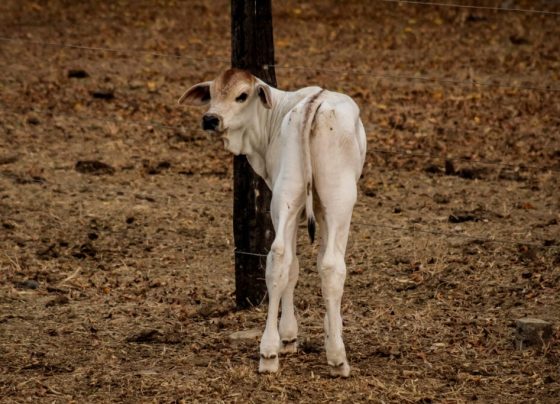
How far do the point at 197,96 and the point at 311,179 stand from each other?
0.97 m

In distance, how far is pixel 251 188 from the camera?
22.1 feet

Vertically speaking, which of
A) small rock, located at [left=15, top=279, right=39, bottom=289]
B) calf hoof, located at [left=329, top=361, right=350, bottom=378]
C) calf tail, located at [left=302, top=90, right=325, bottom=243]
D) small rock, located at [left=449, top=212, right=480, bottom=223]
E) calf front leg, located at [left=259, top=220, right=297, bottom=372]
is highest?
calf tail, located at [left=302, top=90, right=325, bottom=243]

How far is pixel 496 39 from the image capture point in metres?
15.1

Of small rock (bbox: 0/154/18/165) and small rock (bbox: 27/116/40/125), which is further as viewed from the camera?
small rock (bbox: 27/116/40/125)

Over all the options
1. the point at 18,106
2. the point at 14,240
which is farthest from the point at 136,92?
the point at 14,240

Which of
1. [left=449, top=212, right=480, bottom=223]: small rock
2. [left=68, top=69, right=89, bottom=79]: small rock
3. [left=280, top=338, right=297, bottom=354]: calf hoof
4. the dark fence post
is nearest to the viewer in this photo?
[left=280, top=338, right=297, bottom=354]: calf hoof

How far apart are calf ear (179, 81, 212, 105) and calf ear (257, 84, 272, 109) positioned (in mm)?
324

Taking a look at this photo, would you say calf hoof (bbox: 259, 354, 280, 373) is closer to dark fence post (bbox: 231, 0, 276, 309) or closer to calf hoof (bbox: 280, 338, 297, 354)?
calf hoof (bbox: 280, 338, 297, 354)

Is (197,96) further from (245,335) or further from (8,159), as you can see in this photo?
(8,159)

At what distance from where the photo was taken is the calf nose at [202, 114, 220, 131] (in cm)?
571

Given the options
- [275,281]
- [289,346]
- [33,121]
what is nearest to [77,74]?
[33,121]

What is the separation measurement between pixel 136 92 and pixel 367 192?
3.95 m

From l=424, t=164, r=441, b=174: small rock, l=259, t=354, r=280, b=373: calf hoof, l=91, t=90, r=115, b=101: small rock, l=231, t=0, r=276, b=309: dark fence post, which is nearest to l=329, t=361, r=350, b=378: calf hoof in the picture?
l=259, t=354, r=280, b=373: calf hoof

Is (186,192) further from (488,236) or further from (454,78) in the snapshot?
(454,78)
